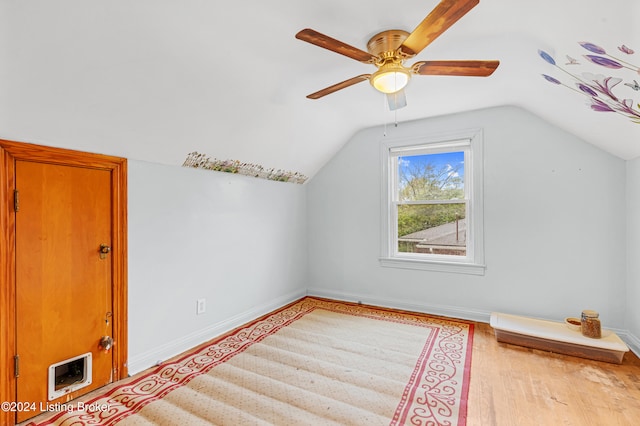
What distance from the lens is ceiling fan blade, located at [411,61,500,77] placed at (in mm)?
1534

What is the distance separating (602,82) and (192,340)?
3479mm

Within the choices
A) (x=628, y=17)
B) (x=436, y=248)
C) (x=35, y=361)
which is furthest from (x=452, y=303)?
(x=35, y=361)

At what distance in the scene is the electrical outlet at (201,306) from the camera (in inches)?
103

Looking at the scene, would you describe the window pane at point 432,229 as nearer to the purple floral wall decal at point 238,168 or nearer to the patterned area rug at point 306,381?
the patterned area rug at point 306,381

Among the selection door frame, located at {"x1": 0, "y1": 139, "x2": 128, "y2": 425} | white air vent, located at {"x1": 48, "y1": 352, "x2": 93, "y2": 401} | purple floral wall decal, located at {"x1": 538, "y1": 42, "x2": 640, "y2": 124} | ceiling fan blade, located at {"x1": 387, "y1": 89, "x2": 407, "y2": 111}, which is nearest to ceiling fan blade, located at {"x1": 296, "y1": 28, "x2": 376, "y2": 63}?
ceiling fan blade, located at {"x1": 387, "y1": 89, "x2": 407, "y2": 111}

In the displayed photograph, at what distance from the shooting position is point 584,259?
106 inches

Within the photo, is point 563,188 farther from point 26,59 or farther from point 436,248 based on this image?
point 26,59

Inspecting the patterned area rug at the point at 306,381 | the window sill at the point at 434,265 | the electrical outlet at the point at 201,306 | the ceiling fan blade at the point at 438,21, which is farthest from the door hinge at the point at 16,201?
the window sill at the point at 434,265

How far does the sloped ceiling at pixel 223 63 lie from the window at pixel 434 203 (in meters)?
0.77

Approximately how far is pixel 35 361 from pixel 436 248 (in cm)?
354

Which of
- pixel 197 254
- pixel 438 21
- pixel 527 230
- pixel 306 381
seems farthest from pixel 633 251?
pixel 197 254

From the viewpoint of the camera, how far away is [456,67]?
160 centimetres

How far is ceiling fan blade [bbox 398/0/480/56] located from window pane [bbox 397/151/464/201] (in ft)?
6.88

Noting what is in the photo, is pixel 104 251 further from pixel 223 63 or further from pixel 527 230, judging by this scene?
pixel 527 230
